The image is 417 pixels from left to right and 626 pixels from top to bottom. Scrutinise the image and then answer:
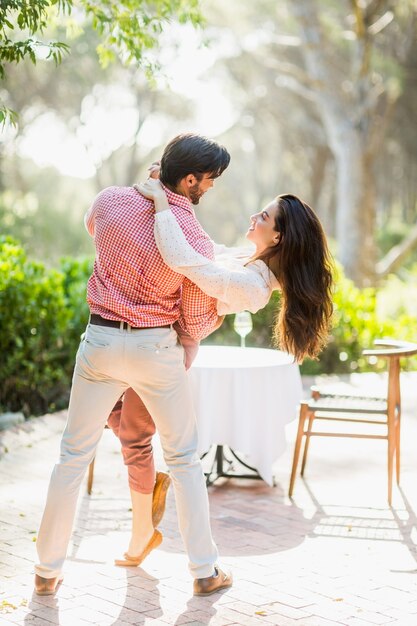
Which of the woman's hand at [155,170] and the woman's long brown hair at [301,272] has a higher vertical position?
the woman's hand at [155,170]

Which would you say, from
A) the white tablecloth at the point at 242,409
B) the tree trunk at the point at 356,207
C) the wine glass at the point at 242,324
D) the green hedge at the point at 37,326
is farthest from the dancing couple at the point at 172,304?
the tree trunk at the point at 356,207

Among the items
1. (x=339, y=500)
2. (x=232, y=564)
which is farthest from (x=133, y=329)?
(x=339, y=500)

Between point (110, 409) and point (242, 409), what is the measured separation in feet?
6.88

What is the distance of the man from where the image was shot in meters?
3.56

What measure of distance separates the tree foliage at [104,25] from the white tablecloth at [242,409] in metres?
1.90

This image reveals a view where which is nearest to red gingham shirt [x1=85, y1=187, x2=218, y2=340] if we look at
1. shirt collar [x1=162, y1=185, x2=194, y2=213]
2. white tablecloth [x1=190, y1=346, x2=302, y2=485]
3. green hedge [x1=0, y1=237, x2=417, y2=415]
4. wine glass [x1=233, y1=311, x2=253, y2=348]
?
shirt collar [x1=162, y1=185, x2=194, y2=213]

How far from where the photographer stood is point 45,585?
3.90m

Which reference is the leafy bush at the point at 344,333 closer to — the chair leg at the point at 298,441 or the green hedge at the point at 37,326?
the green hedge at the point at 37,326

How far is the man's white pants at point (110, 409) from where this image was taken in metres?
3.65

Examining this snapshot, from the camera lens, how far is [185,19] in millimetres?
5852

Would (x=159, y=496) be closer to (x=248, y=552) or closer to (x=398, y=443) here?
(x=248, y=552)

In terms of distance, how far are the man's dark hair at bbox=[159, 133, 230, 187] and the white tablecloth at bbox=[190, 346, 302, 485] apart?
238 centimetres

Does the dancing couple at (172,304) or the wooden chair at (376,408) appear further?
the wooden chair at (376,408)

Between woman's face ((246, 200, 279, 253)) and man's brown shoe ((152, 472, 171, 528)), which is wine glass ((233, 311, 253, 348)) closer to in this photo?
man's brown shoe ((152, 472, 171, 528))
